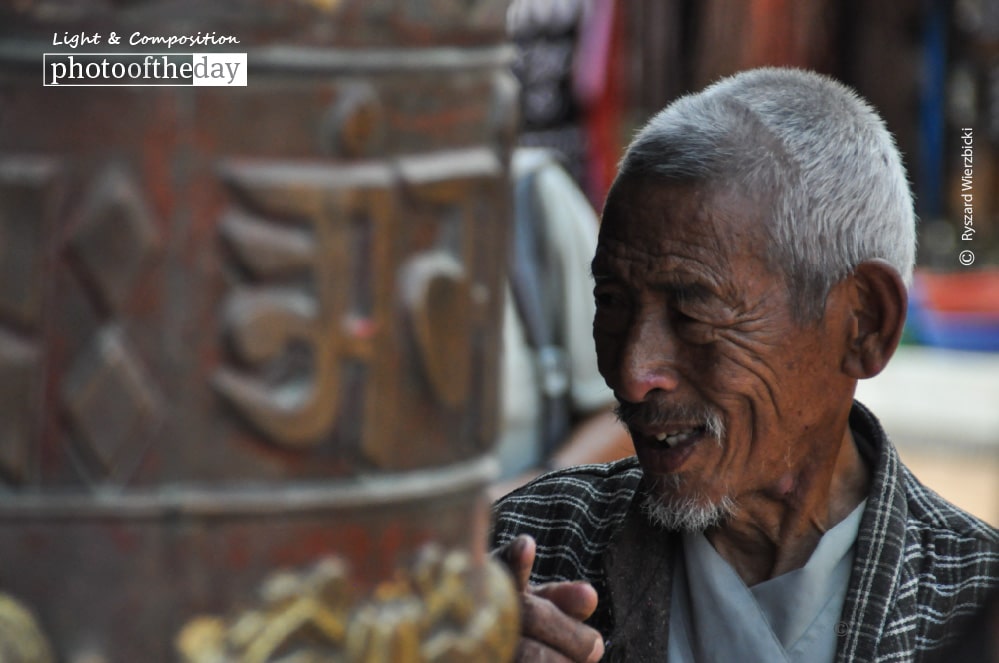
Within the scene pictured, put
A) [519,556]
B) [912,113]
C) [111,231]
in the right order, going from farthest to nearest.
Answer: [912,113]
[519,556]
[111,231]

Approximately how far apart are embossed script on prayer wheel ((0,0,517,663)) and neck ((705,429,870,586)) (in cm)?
121

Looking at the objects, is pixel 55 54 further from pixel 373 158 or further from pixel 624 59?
→ pixel 624 59

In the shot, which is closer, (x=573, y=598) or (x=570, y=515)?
(x=573, y=598)

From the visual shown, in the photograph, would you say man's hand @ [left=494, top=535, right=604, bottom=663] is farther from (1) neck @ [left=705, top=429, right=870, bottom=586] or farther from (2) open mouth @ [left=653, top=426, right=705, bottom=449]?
(1) neck @ [left=705, top=429, right=870, bottom=586]

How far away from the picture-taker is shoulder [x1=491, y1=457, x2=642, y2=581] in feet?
7.11

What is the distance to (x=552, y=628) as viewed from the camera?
1.52 metres

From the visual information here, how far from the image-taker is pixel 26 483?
82 cm

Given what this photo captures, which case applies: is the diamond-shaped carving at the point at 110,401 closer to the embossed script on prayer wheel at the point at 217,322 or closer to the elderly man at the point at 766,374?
the embossed script on prayer wheel at the point at 217,322

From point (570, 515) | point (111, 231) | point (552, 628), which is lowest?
point (570, 515)

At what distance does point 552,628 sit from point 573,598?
0.05m

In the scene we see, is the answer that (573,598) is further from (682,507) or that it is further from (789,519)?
(789,519)

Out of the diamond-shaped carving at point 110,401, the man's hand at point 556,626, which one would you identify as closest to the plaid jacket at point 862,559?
the man's hand at point 556,626

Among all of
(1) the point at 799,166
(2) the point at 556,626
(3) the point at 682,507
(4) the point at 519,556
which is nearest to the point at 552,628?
(2) the point at 556,626

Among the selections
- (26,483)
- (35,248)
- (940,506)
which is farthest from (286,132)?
(940,506)
